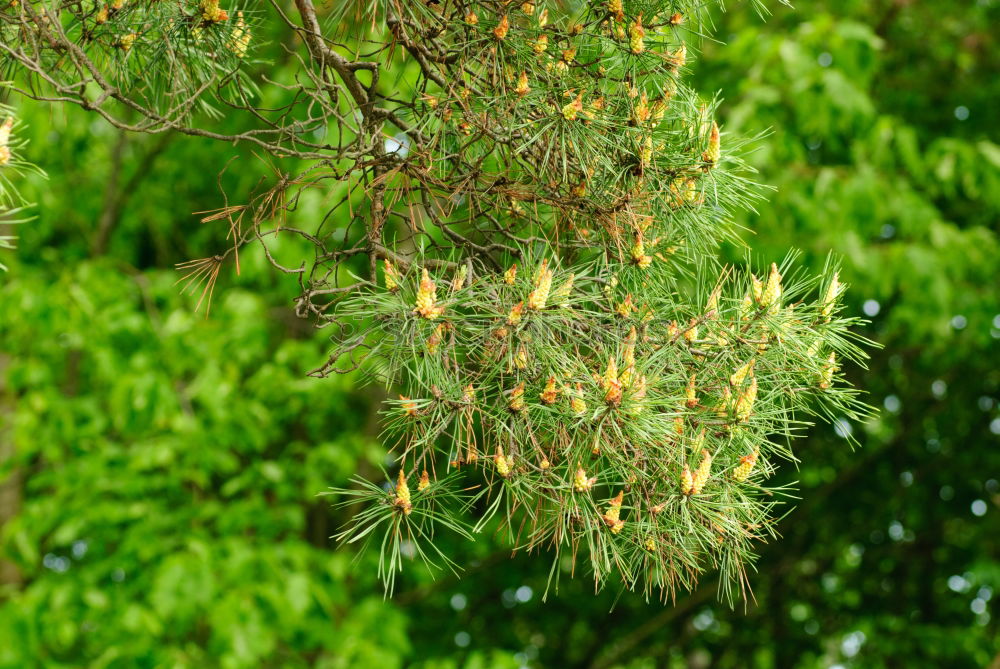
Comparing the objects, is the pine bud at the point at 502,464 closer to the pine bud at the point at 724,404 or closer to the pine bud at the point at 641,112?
the pine bud at the point at 724,404

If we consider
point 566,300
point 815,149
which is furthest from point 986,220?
point 566,300

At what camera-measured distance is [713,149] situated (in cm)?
121

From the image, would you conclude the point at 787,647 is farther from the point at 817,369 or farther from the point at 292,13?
the point at 817,369

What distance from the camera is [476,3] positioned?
3.98ft

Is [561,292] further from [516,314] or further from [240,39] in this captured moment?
[240,39]

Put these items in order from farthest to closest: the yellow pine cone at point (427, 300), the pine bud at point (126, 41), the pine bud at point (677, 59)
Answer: the pine bud at point (126, 41), the pine bud at point (677, 59), the yellow pine cone at point (427, 300)

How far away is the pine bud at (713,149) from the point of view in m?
1.20

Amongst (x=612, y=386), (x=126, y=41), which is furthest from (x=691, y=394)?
(x=126, y=41)

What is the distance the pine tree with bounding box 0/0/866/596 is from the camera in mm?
1053

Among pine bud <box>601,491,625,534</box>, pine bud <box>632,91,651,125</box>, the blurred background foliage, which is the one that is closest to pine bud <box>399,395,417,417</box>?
pine bud <box>601,491,625,534</box>

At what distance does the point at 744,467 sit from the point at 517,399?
256 mm

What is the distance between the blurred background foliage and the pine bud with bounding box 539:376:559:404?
181cm

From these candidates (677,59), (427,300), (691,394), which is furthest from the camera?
(677,59)

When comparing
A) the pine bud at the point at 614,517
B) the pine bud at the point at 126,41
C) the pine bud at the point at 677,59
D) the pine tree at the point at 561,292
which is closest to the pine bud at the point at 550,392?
the pine tree at the point at 561,292
